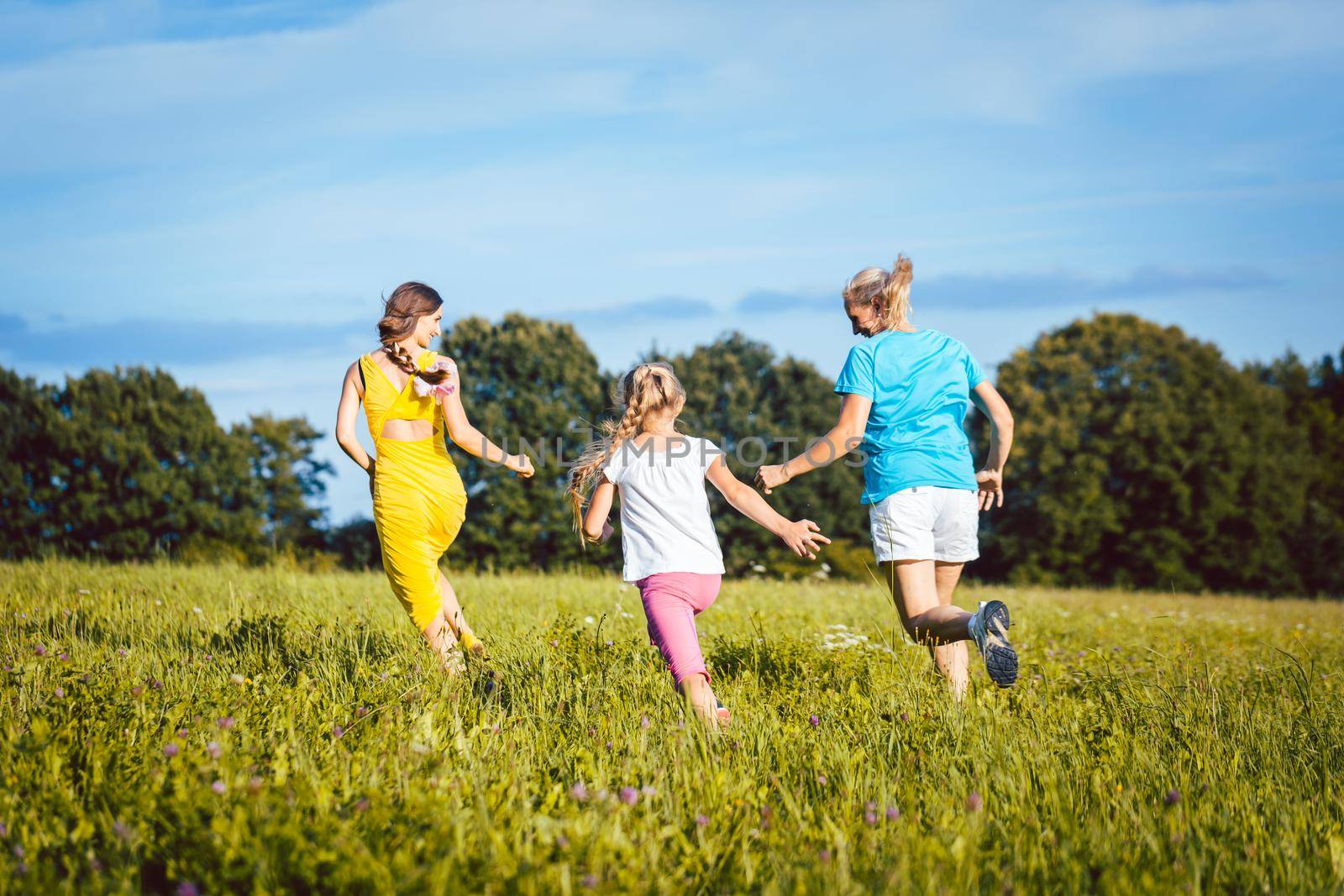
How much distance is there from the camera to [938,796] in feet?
10.5

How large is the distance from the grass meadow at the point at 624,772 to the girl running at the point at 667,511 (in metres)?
0.28

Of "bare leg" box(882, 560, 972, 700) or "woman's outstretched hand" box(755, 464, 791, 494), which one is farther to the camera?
"woman's outstretched hand" box(755, 464, 791, 494)

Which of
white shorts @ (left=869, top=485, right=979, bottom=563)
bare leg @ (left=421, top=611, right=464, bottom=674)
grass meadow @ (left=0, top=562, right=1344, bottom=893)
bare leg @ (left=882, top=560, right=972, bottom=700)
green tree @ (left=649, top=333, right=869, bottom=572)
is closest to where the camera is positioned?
grass meadow @ (left=0, top=562, right=1344, bottom=893)

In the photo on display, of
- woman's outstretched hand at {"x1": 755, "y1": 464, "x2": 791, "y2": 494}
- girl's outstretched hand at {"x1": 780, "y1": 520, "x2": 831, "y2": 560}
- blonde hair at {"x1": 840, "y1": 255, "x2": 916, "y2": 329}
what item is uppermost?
blonde hair at {"x1": 840, "y1": 255, "x2": 916, "y2": 329}

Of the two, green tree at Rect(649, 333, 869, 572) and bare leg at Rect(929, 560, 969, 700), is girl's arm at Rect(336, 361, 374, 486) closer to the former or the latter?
bare leg at Rect(929, 560, 969, 700)

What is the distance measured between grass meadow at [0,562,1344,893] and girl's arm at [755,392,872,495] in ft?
3.27

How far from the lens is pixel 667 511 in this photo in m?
4.29

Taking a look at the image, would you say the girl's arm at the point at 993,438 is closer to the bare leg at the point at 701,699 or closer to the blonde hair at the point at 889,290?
the blonde hair at the point at 889,290

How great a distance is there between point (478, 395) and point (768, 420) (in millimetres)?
9143

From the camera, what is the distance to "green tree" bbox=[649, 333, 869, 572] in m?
29.9

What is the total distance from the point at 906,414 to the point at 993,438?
35.3 inches

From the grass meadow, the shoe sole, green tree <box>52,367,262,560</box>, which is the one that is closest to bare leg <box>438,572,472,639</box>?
the grass meadow

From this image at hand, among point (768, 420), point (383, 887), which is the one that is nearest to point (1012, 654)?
point (383, 887)

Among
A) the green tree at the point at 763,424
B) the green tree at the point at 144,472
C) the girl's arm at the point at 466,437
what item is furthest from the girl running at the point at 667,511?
the green tree at the point at 144,472
